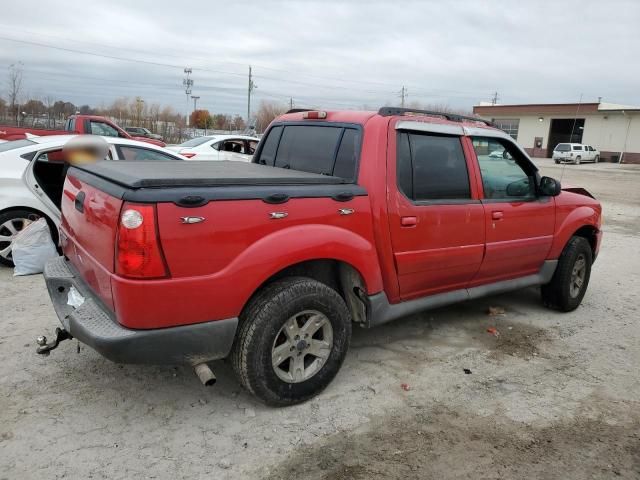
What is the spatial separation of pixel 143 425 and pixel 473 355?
8.62 ft

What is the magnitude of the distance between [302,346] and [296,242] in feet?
2.27

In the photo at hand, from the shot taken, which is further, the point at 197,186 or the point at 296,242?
the point at 296,242

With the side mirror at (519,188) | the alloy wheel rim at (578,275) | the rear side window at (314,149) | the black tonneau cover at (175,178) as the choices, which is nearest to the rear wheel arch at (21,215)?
the black tonneau cover at (175,178)

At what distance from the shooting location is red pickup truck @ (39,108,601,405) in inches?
106

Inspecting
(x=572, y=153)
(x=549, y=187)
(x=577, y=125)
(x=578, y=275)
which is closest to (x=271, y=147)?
(x=549, y=187)

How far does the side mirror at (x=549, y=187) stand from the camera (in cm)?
472

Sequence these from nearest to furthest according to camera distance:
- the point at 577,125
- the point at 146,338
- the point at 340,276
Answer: the point at 146,338 < the point at 340,276 < the point at 577,125

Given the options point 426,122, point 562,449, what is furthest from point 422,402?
point 426,122

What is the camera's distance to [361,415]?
3.29 m

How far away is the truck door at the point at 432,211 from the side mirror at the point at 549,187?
94cm

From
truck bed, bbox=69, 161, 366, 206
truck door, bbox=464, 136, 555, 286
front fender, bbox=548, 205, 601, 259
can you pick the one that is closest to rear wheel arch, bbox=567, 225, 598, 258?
front fender, bbox=548, 205, 601, 259

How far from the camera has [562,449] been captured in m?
3.03

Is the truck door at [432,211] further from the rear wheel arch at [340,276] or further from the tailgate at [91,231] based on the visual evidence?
the tailgate at [91,231]

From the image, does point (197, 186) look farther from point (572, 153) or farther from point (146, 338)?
point (572, 153)
